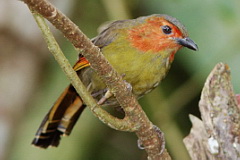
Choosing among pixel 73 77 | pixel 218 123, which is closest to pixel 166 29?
pixel 218 123

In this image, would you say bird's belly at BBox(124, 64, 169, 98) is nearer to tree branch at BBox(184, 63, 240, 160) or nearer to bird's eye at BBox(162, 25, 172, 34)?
bird's eye at BBox(162, 25, 172, 34)

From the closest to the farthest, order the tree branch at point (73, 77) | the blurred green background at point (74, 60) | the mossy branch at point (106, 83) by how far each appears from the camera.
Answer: the mossy branch at point (106, 83) → the tree branch at point (73, 77) → the blurred green background at point (74, 60)

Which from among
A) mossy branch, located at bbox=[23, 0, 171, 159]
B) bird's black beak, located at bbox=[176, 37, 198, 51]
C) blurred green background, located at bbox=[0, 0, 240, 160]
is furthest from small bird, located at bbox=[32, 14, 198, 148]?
mossy branch, located at bbox=[23, 0, 171, 159]

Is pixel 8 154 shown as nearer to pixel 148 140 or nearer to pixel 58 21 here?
pixel 148 140

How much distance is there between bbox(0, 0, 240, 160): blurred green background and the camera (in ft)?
11.7

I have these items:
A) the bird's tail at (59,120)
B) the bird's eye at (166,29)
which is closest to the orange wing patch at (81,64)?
the bird's tail at (59,120)

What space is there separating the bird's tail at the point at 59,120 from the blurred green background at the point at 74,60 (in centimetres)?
49

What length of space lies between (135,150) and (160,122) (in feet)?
1.79

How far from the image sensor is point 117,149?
4371mm

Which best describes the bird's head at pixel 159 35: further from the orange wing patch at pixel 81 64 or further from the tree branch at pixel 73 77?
the tree branch at pixel 73 77

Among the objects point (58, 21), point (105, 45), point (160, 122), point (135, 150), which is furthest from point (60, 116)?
point (58, 21)

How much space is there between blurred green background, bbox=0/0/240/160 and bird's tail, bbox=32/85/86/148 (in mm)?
489

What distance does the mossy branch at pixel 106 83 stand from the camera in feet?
6.34

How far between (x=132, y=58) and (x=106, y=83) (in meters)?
0.90
